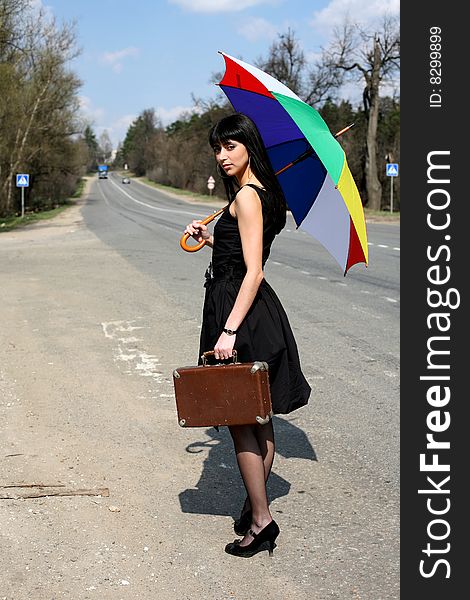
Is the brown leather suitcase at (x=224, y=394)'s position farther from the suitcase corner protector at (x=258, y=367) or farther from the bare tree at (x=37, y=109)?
the bare tree at (x=37, y=109)

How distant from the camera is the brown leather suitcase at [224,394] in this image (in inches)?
144

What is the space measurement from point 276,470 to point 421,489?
0.94m

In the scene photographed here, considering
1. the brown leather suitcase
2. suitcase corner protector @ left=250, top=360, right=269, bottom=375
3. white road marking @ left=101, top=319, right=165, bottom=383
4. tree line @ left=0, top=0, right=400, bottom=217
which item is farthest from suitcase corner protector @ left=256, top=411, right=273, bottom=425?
tree line @ left=0, top=0, right=400, bottom=217

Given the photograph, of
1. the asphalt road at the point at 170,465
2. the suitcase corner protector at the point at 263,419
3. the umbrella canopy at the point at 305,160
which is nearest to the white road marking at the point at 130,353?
the asphalt road at the point at 170,465

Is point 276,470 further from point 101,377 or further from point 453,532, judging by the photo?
point 101,377

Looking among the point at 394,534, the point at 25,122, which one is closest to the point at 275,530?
the point at 394,534

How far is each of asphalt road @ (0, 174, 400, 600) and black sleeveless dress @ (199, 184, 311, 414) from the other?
2.44 ft

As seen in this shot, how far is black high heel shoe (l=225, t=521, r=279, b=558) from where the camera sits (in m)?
3.83

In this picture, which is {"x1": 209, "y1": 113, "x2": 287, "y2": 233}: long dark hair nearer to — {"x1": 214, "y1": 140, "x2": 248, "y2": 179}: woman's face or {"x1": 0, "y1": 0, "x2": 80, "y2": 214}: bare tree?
{"x1": 214, "y1": 140, "x2": 248, "y2": 179}: woman's face

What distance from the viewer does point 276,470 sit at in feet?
16.4

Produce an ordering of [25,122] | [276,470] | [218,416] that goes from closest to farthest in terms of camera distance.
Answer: [218,416]
[276,470]
[25,122]

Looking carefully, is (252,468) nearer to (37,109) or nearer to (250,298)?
(250,298)

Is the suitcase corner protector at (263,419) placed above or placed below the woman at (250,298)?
below

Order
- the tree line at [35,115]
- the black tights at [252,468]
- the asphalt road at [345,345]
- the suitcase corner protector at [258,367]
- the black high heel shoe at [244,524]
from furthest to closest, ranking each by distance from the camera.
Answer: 1. the tree line at [35,115]
2. the asphalt road at [345,345]
3. the black high heel shoe at [244,524]
4. the black tights at [252,468]
5. the suitcase corner protector at [258,367]
